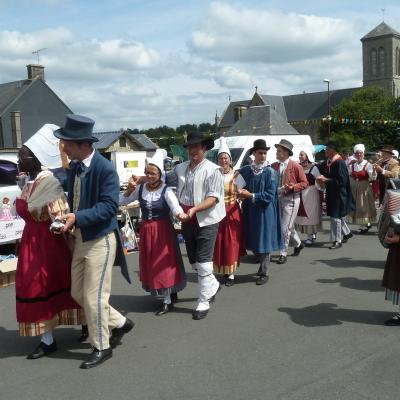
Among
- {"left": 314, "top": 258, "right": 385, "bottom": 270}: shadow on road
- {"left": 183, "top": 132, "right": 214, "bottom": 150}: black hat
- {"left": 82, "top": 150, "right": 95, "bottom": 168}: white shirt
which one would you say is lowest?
{"left": 314, "top": 258, "right": 385, "bottom": 270}: shadow on road

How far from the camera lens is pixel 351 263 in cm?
800

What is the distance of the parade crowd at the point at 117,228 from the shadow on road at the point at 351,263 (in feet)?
2.37

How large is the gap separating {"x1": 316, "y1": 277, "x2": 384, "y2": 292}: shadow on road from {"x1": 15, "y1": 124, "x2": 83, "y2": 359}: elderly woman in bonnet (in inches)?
151

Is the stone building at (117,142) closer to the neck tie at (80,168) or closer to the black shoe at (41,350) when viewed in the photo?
the black shoe at (41,350)

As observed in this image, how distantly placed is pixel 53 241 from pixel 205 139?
6.64 ft

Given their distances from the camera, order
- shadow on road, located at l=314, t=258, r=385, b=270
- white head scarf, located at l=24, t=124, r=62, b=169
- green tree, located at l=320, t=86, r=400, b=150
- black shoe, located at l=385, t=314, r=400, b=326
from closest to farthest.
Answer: white head scarf, located at l=24, t=124, r=62, b=169
black shoe, located at l=385, t=314, r=400, b=326
shadow on road, located at l=314, t=258, r=385, b=270
green tree, located at l=320, t=86, r=400, b=150

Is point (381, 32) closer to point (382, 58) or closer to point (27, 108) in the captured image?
point (382, 58)

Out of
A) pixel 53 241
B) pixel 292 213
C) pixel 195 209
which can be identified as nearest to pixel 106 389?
pixel 53 241

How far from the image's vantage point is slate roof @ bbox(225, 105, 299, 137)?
147 feet

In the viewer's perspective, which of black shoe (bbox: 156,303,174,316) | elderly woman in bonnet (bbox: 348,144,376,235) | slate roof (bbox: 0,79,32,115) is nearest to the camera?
black shoe (bbox: 156,303,174,316)

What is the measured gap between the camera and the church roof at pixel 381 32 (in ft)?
316

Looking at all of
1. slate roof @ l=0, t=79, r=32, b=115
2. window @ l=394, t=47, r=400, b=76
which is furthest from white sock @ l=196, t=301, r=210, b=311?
window @ l=394, t=47, r=400, b=76

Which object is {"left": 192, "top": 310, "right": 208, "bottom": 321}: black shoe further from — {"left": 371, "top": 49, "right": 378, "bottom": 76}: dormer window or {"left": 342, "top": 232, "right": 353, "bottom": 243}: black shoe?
{"left": 371, "top": 49, "right": 378, "bottom": 76}: dormer window

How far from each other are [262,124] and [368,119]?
722 inches
